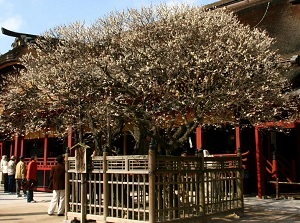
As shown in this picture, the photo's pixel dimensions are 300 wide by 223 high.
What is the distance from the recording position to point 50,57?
1597 cm

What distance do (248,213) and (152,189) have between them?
3.92m

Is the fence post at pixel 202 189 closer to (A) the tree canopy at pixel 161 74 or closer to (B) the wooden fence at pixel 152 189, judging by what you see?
(B) the wooden fence at pixel 152 189

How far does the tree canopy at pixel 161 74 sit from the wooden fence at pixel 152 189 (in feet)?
3.84

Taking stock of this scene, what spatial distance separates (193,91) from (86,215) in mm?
4517

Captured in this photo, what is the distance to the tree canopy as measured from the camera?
11.5 meters

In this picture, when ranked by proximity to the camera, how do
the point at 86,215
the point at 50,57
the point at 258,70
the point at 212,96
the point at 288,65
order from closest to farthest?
the point at 86,215, the point at 212,96, the point at 258,70, the point at 288,65, the point at 50,57

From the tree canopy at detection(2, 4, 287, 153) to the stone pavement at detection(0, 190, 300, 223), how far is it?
8.42ft

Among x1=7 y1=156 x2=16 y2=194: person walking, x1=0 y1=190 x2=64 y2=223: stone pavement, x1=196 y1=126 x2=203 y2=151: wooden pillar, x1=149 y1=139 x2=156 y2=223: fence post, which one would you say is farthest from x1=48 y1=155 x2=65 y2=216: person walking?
x1=7 y1=156 x2=16 y2=194: person walking

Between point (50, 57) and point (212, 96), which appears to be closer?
point (212, 96)

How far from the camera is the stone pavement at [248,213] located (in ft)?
31.5

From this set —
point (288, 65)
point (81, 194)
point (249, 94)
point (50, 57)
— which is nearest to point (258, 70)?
point (249, 94)

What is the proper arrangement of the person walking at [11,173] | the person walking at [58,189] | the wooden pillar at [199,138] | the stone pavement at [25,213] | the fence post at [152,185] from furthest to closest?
the person walking at [11,173], the wooden pillar at [199,138], the person walking at [58,189], the stone pavement at [25,213], the fence post at [152,185]

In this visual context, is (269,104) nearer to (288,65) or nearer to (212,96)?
(288,65)

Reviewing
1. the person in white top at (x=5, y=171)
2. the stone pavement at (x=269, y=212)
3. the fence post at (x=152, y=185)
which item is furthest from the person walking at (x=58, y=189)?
the person in white top at (x=5, y=171)
